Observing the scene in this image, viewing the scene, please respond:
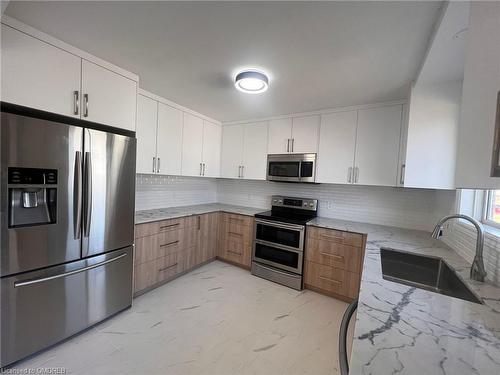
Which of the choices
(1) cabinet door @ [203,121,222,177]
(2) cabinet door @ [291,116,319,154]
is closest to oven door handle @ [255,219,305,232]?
(2) cabinet door @ [291,116,319,154]

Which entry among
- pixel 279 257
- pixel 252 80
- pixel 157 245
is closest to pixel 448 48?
pixel 252 80

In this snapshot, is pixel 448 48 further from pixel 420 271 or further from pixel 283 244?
pixel 283 244

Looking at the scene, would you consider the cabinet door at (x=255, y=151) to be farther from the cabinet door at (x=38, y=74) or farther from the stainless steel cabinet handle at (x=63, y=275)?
the cabinet door at (x=38, y=74)

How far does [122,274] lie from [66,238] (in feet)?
2.04

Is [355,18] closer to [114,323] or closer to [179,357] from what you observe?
[179,357]

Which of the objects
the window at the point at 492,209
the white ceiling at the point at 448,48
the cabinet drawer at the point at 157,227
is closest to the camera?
the white ceiling at the point at 448,48

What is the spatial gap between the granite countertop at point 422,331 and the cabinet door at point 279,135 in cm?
219

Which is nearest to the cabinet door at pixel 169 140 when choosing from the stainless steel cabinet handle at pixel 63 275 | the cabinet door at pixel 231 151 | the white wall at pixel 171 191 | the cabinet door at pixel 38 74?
the white wall at pixel 171 191

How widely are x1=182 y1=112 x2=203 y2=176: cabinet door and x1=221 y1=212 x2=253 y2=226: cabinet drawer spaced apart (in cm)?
78

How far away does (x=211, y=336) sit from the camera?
6.26ft

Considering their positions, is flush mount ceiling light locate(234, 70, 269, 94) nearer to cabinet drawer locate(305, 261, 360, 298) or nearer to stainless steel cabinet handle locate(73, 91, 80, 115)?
stainless steel cabinet handle locate(73, 91, 80, 115)

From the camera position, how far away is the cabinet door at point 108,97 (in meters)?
1.75

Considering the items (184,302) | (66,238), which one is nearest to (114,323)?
(184,302)

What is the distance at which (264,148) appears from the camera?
331 cm
